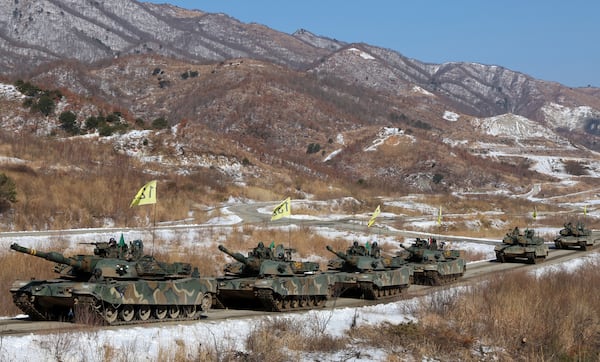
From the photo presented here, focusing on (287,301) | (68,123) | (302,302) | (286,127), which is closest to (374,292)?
(302,302)

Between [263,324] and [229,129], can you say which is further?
[229,129]

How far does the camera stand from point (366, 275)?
24984 millimetres

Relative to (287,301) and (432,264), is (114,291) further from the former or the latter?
(432,264)

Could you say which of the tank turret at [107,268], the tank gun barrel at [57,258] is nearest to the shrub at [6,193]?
the tank turret at [107,268]

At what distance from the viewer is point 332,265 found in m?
26.8

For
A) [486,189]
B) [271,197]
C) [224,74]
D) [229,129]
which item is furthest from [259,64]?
[271,197]

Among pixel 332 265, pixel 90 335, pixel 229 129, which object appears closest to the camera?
pixel 90 335

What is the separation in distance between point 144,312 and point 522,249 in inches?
1101

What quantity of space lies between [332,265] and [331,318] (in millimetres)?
6695

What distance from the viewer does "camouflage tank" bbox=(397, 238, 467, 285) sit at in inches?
1188

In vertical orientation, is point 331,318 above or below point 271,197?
below

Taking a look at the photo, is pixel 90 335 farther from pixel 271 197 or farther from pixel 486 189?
pixel 486 189

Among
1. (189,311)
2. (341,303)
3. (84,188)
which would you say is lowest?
(341,303)

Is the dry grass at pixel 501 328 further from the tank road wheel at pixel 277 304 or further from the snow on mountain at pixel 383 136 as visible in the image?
the snow on mountain at pixel 383 136
